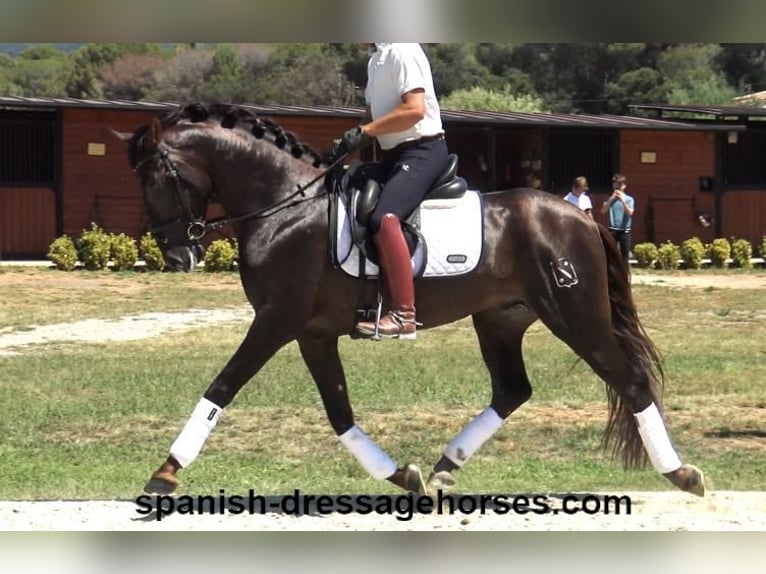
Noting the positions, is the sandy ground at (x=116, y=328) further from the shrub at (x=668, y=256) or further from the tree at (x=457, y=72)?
the tree at (x=457, y=72)

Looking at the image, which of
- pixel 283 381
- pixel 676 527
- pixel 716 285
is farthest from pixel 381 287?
pixel 716 285

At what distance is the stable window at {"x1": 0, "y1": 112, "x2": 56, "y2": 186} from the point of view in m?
24.4

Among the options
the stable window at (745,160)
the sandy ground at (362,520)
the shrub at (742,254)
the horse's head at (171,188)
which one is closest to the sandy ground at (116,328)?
the sandy ground at (362,520)

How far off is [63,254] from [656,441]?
17.2m

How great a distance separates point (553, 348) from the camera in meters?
14.2

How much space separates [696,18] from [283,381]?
21.4ft

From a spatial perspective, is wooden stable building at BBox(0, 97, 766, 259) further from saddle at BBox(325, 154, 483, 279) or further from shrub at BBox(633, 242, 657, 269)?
saddle at BBox(325, 154, 483, 279)

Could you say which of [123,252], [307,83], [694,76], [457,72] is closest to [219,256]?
[123,252]

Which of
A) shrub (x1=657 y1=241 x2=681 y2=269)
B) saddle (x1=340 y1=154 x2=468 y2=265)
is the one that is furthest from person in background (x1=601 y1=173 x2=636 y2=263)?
saddle (x1=340 y1=154 x2=468 y2=265)

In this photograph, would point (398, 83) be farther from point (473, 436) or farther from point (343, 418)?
point (473, 436)

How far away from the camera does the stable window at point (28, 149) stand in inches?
959

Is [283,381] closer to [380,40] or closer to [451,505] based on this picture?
[451,505]

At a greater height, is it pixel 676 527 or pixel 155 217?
pixel 155 217

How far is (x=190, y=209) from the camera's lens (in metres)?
6.47
